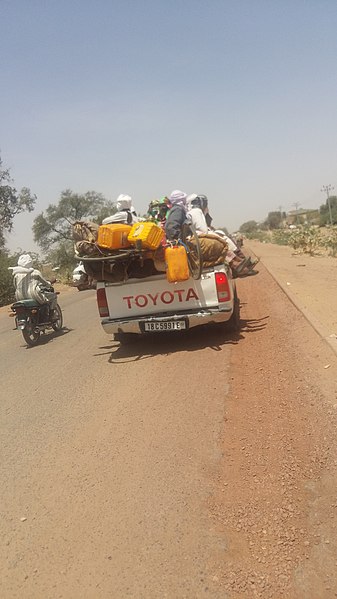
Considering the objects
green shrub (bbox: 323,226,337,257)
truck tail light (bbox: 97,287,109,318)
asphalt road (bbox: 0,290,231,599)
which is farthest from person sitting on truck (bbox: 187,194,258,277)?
green shrub (bbox: 323,226,337,257)

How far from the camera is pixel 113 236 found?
696 centimetres

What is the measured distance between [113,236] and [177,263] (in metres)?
0.95

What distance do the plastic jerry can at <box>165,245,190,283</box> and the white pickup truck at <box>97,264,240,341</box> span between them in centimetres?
56

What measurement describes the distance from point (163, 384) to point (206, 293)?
1.97 metres

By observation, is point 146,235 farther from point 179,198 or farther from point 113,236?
point 179,198

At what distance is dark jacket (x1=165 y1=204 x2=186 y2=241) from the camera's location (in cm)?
732

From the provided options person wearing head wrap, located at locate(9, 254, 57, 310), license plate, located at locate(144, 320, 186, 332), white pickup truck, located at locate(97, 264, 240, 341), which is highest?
person wearing head wrap, located at locate(9, 254, 57, 310)

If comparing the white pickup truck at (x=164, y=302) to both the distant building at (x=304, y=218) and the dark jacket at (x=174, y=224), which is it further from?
the distant building at (x=304, y=218)

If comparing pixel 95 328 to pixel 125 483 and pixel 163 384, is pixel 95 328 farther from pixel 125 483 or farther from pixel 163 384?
pixel 125 483

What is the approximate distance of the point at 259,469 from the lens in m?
3.76

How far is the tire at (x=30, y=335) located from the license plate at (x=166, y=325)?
3405mm

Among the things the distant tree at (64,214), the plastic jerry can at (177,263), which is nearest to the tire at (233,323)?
the plastic jerry can at (177,263)

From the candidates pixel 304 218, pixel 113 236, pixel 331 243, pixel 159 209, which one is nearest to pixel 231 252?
pixel 113 236

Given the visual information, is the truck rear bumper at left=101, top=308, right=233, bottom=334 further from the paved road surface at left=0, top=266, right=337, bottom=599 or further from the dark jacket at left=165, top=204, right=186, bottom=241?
the dark jacket at left=165, top=204, right=186, bottom=241
